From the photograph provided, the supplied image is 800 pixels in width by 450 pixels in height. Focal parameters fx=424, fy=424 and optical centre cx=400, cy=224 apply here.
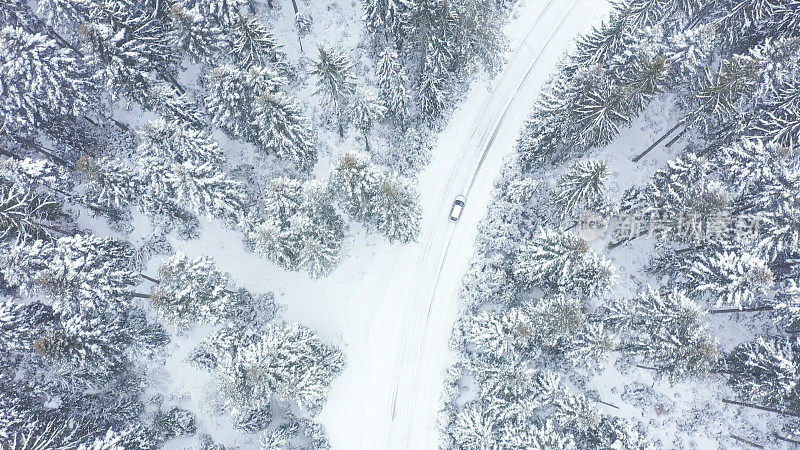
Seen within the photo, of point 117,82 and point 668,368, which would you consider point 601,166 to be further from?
point 117,82

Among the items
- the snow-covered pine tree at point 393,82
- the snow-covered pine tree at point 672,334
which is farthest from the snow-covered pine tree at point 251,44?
the snow-covered pine tree at point 672,334

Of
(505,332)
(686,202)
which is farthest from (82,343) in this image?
(686,202)

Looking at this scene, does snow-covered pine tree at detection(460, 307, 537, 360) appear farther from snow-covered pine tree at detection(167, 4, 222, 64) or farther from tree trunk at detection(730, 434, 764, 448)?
snow-covered pine tree at detection(167, 4, 222, 64)

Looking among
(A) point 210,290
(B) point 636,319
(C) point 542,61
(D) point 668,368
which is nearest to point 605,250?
(B) point 636,319

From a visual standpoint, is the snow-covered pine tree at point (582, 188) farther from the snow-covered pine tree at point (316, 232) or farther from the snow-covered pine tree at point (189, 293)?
the snow-covered pine tree at point (189, 293)

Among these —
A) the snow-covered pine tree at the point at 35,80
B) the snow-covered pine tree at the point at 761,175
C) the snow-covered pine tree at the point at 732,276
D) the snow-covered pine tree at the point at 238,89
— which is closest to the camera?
the snow-covered pine tree at the point at 732,276

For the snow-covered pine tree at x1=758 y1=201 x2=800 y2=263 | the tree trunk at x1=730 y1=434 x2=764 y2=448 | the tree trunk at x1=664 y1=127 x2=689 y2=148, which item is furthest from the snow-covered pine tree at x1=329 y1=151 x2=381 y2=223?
the tree trunk at x1=730 y1=434 x2=764 y2=448
